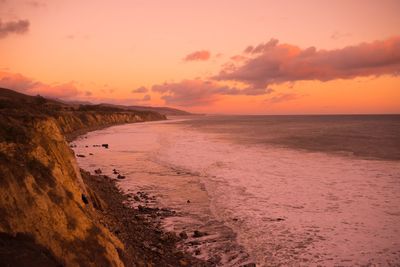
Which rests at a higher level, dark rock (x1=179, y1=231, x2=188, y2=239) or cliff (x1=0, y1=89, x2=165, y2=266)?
cliff (x1=0, y1=89, x2=165, y2=266)

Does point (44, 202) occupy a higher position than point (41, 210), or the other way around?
point (44, 202)

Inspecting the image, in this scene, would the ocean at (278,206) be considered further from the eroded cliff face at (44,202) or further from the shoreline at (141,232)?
the eroded cliff face at (44,202)

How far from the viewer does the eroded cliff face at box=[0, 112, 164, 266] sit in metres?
5.69

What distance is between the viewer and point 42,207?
615cm

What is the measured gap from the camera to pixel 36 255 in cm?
522

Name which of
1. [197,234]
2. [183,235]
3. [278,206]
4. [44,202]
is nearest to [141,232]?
[183,235]

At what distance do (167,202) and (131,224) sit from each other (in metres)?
3.48

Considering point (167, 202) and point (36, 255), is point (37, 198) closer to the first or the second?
point (36, 255)

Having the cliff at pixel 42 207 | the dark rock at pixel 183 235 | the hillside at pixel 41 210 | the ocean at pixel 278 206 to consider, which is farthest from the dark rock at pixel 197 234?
the cliff at pixel 42 207

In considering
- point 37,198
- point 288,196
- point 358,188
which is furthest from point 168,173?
point 37,198

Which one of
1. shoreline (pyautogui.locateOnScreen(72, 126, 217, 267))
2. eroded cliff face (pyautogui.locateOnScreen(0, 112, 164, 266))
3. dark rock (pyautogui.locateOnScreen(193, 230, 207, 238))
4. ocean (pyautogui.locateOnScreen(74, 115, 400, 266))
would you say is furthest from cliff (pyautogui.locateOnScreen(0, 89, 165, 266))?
ocean (pyautogui.locateOnScreen(74, 115, 400, 266))

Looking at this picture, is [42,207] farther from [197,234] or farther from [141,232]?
[197,234]

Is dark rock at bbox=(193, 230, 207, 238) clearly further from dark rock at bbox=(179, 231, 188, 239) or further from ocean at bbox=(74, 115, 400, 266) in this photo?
dark rock at bbox=(179, 231, 188, 239)

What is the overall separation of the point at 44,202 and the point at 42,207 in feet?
0.49
